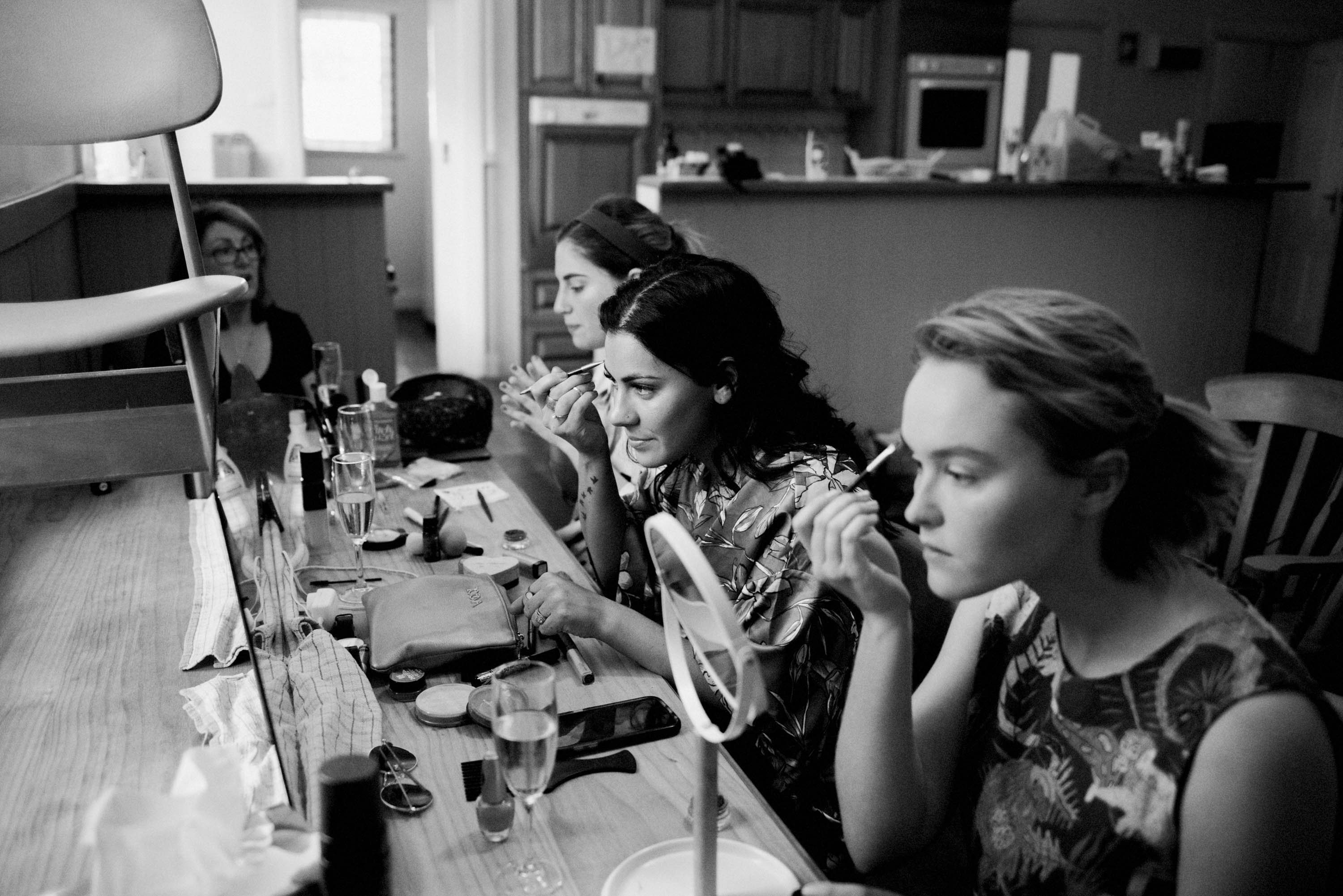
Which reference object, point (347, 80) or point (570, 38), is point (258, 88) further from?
point (347, 80)

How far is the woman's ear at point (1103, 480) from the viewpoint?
3.18 ft

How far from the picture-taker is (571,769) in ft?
3.80

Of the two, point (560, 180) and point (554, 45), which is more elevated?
point (554, 45)

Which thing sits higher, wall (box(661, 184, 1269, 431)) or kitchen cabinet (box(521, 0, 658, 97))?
kitchen cabinet (box(521, 0, 658, 97))

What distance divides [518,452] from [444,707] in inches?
144

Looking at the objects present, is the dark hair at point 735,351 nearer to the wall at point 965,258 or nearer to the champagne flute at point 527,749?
the champagne flute at point 527,749

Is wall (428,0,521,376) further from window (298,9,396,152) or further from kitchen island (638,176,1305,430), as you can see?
window (298,9,396,152)

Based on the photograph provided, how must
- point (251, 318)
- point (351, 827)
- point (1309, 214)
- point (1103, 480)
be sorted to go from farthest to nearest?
point (1309, 214), point (251, 318), point (1103, 480), point (351, 827)

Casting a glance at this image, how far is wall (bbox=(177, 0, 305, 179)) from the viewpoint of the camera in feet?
20.9

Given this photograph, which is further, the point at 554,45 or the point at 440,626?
the point at 554,45

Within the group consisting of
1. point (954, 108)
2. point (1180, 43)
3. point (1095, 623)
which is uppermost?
point (1180, 43)

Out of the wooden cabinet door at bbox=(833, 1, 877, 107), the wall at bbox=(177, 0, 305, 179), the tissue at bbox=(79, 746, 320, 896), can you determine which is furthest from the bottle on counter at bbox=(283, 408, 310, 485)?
the wooden cabinet door at bbox=(833, 1, 877, 107)

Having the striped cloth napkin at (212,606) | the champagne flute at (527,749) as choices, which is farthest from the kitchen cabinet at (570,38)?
the champagne flute at (527,749)

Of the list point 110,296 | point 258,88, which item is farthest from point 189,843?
point 258,88
